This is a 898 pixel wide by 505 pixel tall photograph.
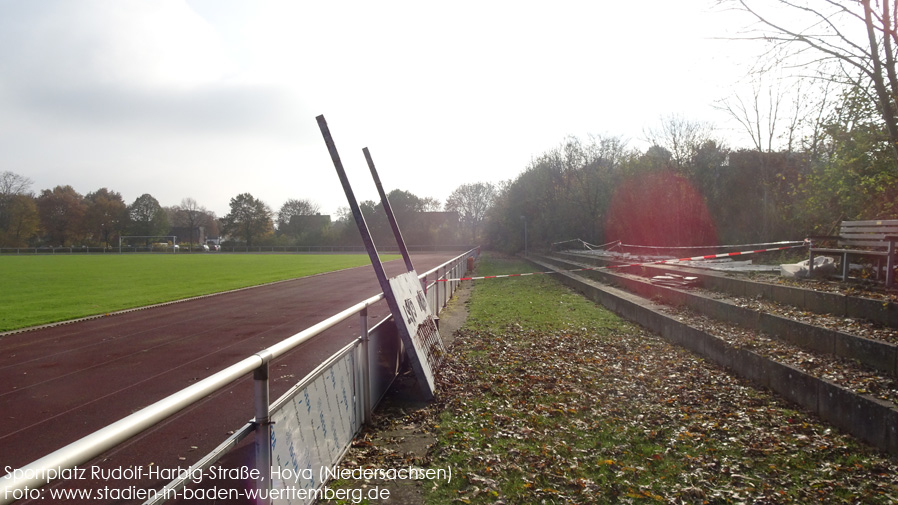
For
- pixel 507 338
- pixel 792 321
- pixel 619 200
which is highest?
pixel 619 200

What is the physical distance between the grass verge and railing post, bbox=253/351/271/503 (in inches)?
52.1

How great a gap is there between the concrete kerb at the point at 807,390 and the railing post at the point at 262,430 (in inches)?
164

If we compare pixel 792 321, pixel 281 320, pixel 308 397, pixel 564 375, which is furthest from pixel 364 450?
pixel 281 320

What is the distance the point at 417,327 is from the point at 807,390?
12.8 feet

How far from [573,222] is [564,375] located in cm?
3266

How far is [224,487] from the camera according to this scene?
240cm

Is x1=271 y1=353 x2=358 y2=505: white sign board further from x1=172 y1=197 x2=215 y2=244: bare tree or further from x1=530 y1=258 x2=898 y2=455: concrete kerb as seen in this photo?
x1=172 y1=197 x2=215 y2=244: bare tree

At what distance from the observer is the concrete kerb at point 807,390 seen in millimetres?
3998

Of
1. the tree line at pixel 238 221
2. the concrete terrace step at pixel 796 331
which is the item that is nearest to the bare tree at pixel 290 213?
the tree line at pixel 238 221

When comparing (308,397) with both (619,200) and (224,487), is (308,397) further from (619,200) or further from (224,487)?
(619,200)

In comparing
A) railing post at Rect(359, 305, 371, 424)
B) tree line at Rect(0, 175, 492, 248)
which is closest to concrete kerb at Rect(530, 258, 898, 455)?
railing post at Rect(359, 305, 371, 424)

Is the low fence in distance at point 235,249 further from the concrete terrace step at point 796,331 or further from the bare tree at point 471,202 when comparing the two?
the concrete terrace step at point 796,331

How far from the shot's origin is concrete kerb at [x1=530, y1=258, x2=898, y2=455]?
400 centimetres

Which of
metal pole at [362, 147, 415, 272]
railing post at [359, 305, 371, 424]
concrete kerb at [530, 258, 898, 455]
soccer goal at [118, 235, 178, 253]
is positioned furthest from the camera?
soccer goal at [118, 235, 178, 253]
